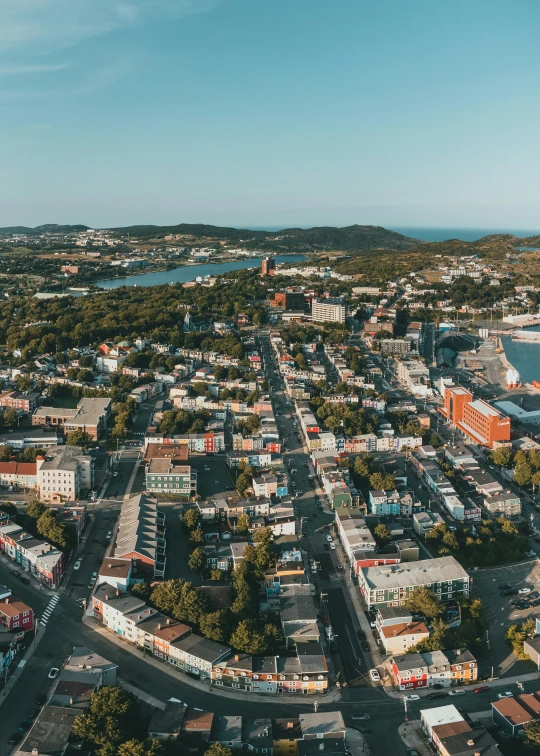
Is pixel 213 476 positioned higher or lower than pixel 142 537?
lower

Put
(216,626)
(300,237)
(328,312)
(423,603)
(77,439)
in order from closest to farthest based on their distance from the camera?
1. (216,626)
2. (423,603)
3. (77,439)
4. (328,312)
5. (300,237)

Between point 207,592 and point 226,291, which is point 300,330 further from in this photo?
point 207,592

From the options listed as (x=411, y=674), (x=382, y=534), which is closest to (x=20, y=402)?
(x=382, y=534)

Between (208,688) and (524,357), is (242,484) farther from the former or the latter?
(524,357)

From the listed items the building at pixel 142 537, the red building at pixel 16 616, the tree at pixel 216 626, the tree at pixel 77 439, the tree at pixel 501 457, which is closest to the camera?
the tree at pixel 216 626

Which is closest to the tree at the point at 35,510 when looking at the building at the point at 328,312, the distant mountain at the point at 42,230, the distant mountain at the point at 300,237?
the building at the point at 328,312

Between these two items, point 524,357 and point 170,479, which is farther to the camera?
point 524,357

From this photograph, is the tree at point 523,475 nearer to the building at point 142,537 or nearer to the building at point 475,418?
the building at point 475,418
